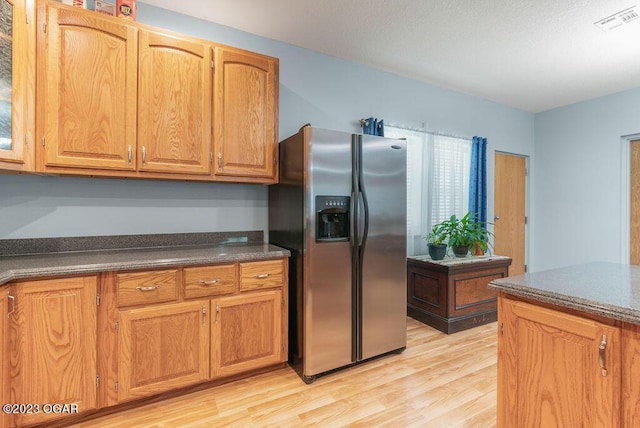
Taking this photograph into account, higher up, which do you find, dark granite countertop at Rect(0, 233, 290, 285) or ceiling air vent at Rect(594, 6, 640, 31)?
ceiling air vent at Rect(594, 6, 640, 31)

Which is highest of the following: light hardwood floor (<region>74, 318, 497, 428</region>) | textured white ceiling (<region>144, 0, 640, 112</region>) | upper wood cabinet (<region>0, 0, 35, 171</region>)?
textured white ceiling (<region>144, 0, 640, 112</region>)

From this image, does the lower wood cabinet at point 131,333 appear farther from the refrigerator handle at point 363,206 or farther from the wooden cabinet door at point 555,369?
the wooden cabinet door at point 555,369

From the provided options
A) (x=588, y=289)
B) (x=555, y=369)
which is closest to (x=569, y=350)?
(x=555, y=369)

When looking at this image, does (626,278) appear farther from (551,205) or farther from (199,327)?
(551,205)

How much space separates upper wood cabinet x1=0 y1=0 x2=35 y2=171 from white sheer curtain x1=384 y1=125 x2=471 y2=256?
9.23ft

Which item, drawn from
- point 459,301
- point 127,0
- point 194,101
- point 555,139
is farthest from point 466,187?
point 127,0

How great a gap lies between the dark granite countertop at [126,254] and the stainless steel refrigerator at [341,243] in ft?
0.93

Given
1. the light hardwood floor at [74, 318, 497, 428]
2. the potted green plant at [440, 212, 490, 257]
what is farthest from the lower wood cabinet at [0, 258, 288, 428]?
the potted green plant at [440, 212, 490, 257]

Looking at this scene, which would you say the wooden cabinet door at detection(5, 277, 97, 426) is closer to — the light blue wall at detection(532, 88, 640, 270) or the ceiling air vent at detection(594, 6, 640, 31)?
the ceiling air vent at detection(594, 6, 640, 31)

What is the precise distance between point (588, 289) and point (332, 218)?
1.47m

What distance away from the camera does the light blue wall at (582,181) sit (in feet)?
12.7

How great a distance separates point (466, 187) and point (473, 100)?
1147mm

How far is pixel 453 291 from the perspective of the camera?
3.11m

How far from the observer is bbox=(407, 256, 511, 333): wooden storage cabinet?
3.10 metres
